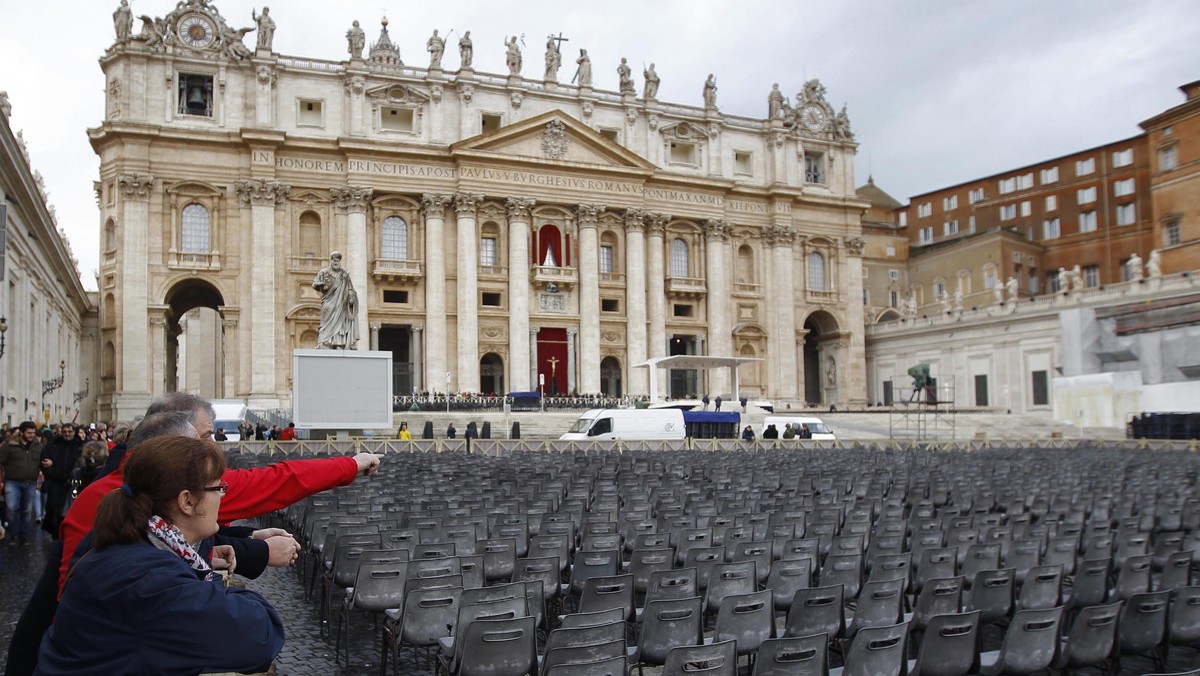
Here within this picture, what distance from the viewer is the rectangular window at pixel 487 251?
54906 millimetres

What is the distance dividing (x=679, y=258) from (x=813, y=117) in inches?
602

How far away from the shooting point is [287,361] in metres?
49.7

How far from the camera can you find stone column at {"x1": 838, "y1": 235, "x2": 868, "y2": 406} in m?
62.3

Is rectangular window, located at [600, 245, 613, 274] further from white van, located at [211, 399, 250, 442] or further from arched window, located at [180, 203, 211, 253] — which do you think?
white van, located at [211, 399, 250, 442]

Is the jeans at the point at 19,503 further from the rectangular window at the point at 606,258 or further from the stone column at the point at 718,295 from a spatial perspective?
the stone column at the point at 718,295

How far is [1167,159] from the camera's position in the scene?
56312 millimetres

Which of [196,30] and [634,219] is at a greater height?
[196,30]

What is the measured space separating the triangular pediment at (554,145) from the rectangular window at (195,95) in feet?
44.4

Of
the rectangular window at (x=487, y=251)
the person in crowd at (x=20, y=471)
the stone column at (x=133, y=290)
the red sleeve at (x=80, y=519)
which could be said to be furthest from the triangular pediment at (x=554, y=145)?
the red sleeve at (x=80, y=519)

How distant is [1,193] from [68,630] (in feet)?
76.3

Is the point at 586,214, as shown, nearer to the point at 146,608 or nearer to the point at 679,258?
the point at 679,258

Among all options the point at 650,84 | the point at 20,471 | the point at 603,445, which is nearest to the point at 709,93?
the point at 650,84

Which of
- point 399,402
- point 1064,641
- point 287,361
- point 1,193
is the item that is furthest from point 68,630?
point 287,361

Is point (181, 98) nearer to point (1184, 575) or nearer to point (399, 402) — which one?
point (399, 402)
